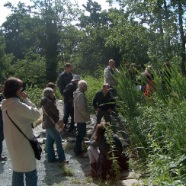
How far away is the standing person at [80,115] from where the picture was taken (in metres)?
8.23

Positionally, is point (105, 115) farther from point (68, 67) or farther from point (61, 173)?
point (61, 173)

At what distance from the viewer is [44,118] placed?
25.4ft

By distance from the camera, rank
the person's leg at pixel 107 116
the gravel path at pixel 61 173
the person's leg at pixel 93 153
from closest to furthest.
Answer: the gravel path at pixel 61 173 < the person's leg at pixel 93 153 < the person's leg at pixel 107 116

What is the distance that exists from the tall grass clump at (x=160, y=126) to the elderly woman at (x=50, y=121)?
4.62 feet

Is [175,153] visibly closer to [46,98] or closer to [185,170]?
[185,170]

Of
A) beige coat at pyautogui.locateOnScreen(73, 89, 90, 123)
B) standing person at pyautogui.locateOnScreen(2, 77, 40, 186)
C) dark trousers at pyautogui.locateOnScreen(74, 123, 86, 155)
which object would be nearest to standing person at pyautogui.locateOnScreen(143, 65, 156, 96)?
beige coat at pyautogui.locateOnScreen(73, 89, 90, 123)

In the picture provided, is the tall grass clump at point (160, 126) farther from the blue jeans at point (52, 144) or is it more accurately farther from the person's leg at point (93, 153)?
the blue jeans at point (52, 144)

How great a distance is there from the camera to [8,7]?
48.9 meters

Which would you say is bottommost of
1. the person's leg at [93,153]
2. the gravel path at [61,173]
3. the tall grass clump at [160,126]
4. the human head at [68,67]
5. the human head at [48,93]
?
the gravel path at [61,173]

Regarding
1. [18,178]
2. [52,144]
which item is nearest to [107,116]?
[52,144]

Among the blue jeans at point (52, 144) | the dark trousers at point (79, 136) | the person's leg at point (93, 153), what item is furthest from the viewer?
the dark trousers at point (79, 136)

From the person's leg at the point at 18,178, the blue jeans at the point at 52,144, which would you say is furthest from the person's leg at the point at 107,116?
the person's leg at the point at 18,178

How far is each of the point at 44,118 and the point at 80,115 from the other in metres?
0.88

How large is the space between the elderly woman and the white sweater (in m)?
2.92
